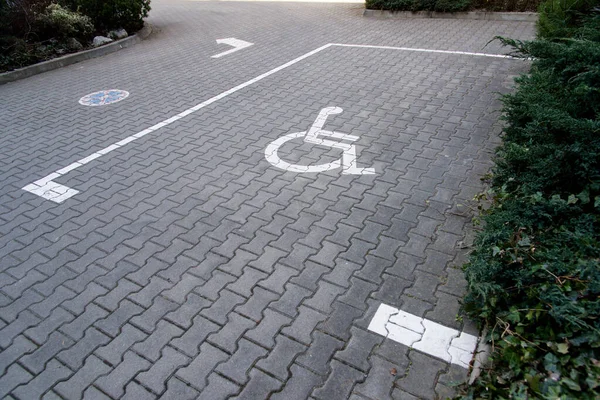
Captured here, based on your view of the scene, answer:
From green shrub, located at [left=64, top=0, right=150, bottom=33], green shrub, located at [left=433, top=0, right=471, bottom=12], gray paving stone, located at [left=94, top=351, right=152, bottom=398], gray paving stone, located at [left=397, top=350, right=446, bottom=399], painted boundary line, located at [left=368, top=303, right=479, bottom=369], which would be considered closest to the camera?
gray paving stone, located at [left=397, top=350, right=446, bottom=399]

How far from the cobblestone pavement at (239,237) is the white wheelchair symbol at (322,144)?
0.11 m

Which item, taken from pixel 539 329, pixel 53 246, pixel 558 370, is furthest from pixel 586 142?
pixel 53 246

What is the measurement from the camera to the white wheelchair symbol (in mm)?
5492

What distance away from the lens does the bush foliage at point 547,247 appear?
8.48 feet

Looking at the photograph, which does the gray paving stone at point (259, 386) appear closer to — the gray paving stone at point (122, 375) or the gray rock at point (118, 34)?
the gray paving stone at point (122, 375)

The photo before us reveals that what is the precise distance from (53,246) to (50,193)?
1.24 metres

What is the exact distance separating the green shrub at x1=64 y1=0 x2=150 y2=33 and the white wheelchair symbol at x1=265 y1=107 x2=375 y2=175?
8.68 metres

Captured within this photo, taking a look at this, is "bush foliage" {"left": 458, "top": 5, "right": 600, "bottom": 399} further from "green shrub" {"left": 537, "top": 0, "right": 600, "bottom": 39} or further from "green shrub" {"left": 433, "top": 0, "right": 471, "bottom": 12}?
"green shrub" {"left": 433, "top": 0, "right": 471, "bottom": 12}

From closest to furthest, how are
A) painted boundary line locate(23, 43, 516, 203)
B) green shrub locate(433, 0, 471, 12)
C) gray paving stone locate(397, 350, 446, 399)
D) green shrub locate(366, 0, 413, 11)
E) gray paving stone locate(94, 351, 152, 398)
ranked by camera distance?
gray paving stone locate(397, 350, 446, 399), gray paving stone locate(94, 351, 152, 398), painted boundary line locate(23, 43, 516, 203), green shrub locate(433, 0, 471, 12), green shrub locate(366, 0, 413, 11)

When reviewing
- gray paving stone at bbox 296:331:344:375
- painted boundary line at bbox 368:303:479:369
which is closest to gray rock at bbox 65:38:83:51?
gray paving stone at bbox 296:331:344:375

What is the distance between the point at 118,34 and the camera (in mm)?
12508

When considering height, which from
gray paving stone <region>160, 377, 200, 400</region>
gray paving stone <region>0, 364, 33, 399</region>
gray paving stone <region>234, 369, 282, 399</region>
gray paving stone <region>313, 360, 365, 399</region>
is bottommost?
gray paving stone <region>0, 364, 33, 399</region>

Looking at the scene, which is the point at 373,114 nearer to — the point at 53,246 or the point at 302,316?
the point at 302,316

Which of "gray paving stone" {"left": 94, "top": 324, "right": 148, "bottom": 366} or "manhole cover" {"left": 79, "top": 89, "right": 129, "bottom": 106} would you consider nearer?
"gray paving stone" {"left": 94, "top": 324, "right": 148, "bottom": 366}
